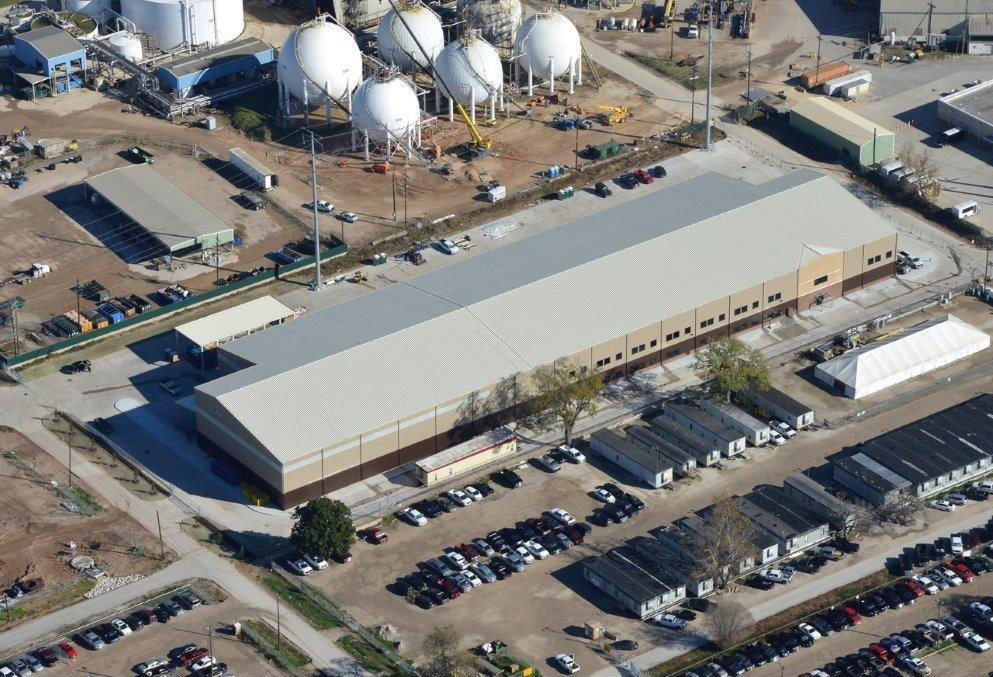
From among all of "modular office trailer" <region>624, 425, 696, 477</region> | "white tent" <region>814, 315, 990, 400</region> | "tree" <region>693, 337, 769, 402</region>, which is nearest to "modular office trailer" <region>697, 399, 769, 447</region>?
"tree" <region>693, 337, 769, 402</region>

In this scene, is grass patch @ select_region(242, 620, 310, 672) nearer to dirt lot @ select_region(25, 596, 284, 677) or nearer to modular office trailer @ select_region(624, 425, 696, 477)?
dirt lot @ select_region(25, 596, 284, 677)

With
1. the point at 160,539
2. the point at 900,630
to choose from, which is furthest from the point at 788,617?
the point at 160,539

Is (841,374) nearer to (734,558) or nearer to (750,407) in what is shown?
(750,407)

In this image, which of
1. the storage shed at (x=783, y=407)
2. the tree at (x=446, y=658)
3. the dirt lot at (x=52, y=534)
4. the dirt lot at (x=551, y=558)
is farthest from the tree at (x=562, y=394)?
the dirt lot at (x=52, y=534)

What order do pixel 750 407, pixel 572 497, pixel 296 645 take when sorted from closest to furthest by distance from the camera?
pixel 296 645 → pixel 572 497 → pixel 750 407

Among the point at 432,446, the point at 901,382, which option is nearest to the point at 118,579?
the point at 432,446

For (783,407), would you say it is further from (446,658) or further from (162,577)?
(162,577)

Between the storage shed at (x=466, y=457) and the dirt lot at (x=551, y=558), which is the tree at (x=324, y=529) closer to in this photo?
the dirt lot at (x=551, y=558)
